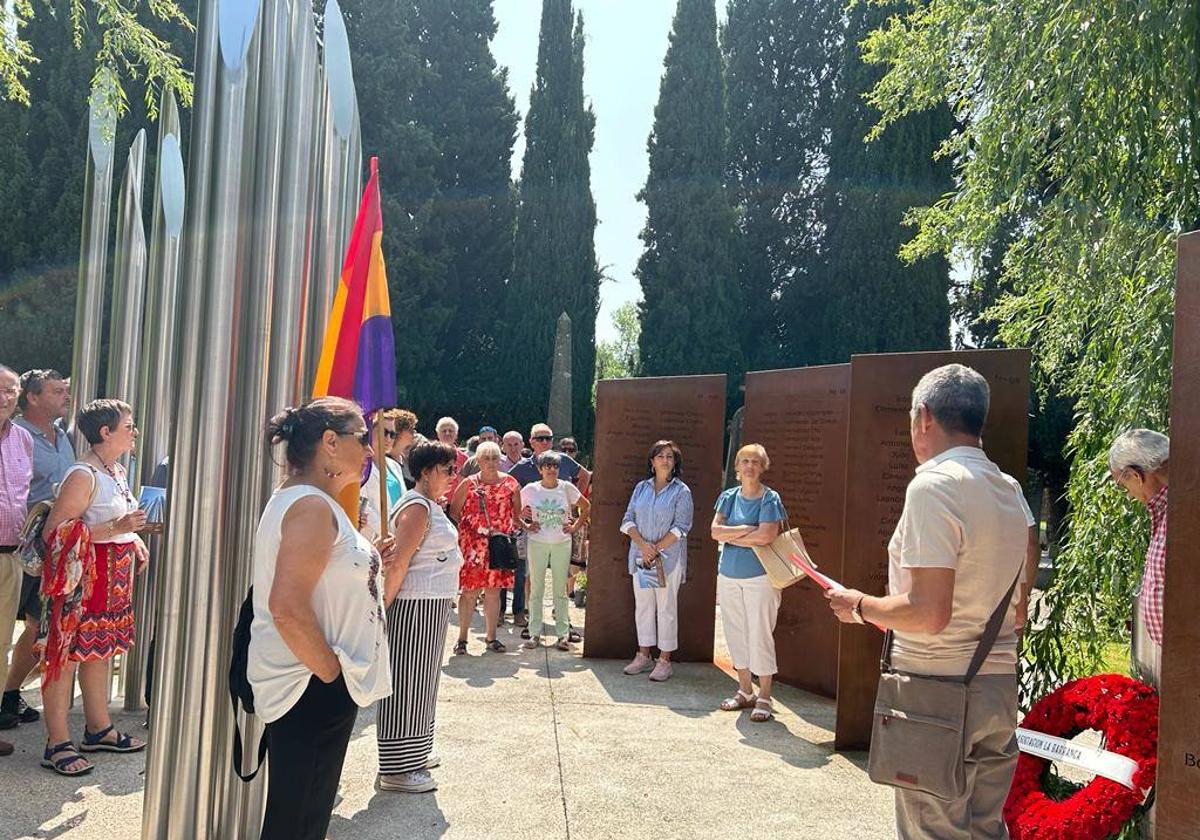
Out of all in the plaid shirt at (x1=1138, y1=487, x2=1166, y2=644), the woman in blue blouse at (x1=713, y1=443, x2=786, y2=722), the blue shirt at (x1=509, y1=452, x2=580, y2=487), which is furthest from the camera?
the blue shirt at (x1=509, y1=452, x2=580, y2=487)

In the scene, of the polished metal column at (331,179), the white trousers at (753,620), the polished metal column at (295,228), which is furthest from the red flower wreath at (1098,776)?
the polished metal column at (331,179)

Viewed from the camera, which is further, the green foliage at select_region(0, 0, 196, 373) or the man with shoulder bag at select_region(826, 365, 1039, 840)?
the green foliage at select_region(0, 0, 196, 373)

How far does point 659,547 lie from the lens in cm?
725

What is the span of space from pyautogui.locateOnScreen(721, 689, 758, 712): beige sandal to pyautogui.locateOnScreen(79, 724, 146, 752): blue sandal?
12.0ft

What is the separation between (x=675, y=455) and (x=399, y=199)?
2091 centimetres

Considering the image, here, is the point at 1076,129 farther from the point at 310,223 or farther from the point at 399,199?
the point at 399,199

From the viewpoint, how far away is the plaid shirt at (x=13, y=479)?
4660 mm

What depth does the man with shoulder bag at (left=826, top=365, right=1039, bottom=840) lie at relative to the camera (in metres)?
2.75

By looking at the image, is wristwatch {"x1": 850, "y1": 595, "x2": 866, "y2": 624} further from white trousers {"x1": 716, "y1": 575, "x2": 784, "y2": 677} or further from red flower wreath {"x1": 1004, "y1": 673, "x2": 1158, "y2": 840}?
white trousers {"x1": 716, "y1": 575, "x2": 784, "y2": 677}

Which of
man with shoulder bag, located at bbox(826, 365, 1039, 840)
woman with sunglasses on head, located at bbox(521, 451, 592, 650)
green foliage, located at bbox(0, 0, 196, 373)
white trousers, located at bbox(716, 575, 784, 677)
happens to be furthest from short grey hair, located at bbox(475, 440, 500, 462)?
green foliage, located at bbox(0, 0, 196, 373)

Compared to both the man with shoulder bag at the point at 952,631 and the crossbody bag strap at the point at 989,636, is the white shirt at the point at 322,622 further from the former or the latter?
the crossbody bag strap at the point at 989,636

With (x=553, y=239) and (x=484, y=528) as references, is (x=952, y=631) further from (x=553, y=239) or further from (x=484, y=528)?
(x=553, y=239)

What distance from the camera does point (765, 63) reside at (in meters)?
28.9

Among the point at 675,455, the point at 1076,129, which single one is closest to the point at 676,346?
the point at 675,455
